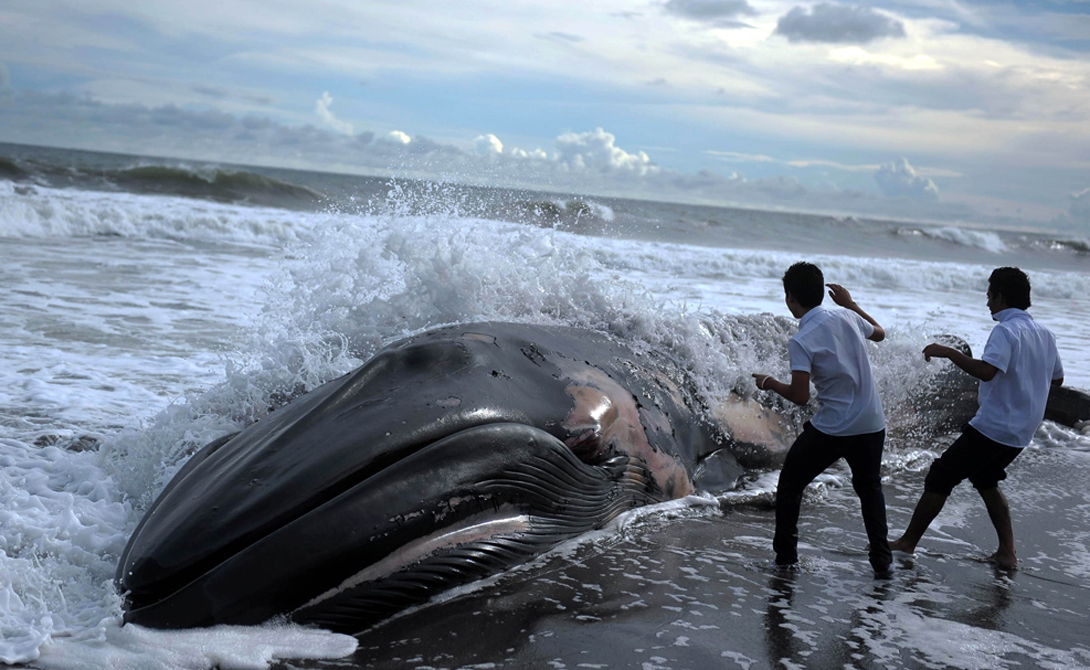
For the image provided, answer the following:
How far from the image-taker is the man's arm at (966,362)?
16.1 feet

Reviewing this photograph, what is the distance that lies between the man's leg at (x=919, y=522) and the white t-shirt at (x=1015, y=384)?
0.47 m

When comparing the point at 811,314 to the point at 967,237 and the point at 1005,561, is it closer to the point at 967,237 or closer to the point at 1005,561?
the point at 1005,561

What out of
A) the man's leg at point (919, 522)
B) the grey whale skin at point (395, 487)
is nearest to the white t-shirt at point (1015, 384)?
the man's leg at point (919, 522)

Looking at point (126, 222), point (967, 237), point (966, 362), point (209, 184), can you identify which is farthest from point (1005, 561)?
point (967, 237)

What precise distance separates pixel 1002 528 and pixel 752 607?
1829mm

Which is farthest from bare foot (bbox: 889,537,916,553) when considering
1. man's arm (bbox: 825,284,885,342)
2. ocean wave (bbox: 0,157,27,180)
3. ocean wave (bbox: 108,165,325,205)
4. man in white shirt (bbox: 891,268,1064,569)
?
ocean wave (bbox: 0,157,27,180)

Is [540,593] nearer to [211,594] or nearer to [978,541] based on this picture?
[211,594]

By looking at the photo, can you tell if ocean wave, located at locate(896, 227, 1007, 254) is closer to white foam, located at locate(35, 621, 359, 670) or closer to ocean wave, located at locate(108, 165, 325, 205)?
ocean wave, located at locate(108, 165, 325, 205)

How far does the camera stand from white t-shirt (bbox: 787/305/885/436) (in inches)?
181

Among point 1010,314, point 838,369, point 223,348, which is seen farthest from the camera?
point 223,348

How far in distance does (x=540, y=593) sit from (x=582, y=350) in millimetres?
1511

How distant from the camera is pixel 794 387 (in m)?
4.48

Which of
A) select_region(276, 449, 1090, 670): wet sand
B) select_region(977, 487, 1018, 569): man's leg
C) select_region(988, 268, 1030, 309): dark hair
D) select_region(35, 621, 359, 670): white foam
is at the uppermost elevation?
select_region(988, 268, 1030, 309): dark hair

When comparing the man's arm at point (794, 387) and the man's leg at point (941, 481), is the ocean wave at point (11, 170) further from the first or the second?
the man's leg at point (941, 481)
